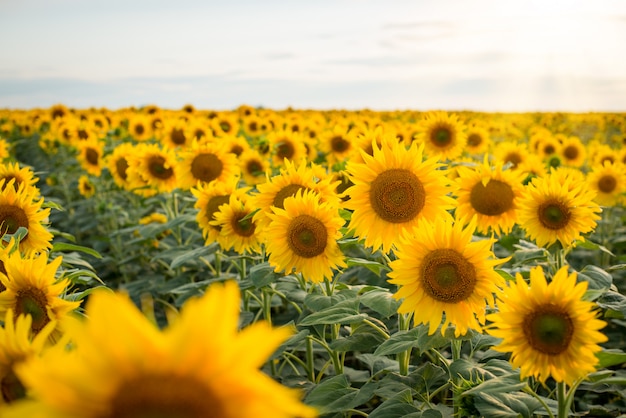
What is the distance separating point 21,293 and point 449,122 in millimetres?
5642

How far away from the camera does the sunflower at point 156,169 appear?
660 centimetres

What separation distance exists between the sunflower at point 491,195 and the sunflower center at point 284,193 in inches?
52.3

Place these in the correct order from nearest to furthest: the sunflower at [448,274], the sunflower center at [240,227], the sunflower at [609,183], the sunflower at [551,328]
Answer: the sunflower at [551,328], the sunflower at [448,274], the sunflower center at [240,227], the sunflower at [609,183]

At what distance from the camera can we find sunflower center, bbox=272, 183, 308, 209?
390 cm

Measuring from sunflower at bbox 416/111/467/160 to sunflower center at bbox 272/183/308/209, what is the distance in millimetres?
3467

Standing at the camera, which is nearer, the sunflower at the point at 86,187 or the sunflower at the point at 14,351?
the sunflower at the point at 14,351

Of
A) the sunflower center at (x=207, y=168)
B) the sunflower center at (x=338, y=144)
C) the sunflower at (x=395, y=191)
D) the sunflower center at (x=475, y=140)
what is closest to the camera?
the sunflower at (x=395, y=191)

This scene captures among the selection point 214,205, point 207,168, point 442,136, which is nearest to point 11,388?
point 214,205

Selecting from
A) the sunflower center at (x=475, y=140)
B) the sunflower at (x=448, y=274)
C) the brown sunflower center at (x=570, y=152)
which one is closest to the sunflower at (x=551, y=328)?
the sunflower at (x=448, y=274)

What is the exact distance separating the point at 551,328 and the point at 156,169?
5.10 meters

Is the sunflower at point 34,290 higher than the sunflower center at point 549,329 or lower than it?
lower

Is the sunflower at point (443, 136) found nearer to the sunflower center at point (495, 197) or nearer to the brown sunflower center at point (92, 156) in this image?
the sunflower center at point (495, 197)

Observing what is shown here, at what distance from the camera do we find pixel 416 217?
11.2 feet

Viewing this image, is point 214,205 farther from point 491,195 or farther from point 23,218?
point 491,195
